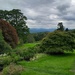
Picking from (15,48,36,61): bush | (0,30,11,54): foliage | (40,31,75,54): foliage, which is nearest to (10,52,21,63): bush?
(15,48,36,61): bush

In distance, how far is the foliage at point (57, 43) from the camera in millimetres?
31844

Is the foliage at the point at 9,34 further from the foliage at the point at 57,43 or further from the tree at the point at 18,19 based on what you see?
the tree at the point at 18,19

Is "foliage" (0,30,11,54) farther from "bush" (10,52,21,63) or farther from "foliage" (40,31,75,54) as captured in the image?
"foliage" (40,31,75,54)

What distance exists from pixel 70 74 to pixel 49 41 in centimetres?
1401

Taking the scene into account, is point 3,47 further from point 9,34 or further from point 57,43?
point 57,43

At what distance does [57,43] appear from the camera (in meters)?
32.2

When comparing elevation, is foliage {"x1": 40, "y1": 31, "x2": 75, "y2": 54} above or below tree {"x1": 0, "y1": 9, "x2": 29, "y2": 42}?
below

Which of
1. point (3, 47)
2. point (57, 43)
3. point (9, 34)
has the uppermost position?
point (9, 34)

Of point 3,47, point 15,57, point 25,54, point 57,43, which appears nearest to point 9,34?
point 3,47

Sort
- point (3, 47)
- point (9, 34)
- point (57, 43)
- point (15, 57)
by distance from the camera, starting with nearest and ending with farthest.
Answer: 1. point (15, 57)
2. point (3, 47)
3. point (57, 43)
4. point (9, 34)

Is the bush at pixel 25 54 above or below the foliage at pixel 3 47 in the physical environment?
below

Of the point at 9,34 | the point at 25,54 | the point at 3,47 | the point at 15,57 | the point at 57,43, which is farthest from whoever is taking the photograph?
the point at 9,34

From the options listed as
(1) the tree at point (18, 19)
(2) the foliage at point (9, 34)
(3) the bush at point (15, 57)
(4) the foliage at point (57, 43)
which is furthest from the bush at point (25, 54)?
(1) the tree at point (18, 19)

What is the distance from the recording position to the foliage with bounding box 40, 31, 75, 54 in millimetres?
31844
